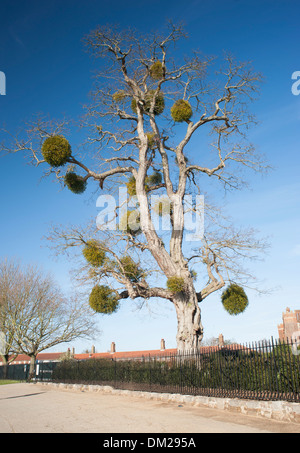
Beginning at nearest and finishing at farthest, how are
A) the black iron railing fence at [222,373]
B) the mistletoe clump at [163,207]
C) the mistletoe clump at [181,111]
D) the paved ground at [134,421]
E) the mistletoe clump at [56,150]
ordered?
the paved ground at [134,421] → the black iron railing fence at [222,373] → the mistletoe clump at [56,150] → the mistletoe clump at [163,207] → the mistletoe clump at [181,111]

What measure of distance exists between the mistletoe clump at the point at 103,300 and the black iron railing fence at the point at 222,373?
2.65 metres

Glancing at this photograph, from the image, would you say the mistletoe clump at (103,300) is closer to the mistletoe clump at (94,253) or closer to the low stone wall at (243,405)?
the mistletoe clump at (94,253)

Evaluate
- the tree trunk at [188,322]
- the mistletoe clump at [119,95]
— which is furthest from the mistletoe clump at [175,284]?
the mistletoe clump at [119,95]

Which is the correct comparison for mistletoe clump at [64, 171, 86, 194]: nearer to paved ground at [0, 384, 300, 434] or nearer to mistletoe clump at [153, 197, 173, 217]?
mistletoe clump at [153, 197, 173, 217]

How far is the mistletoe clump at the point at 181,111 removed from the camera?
631 inches

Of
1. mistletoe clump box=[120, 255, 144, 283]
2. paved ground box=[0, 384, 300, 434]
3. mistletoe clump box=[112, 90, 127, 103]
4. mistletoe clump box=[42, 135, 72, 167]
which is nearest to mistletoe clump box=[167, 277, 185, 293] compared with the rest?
mistletoe clump box=[120, 255, 144, 283]

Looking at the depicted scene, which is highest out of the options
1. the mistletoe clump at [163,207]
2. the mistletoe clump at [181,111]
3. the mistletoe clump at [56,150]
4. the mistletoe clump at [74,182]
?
the mistletoe clump at [181,111]

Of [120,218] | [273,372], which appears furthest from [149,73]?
[273,372]

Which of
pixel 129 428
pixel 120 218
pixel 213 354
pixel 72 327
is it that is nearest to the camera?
pixel 129 428

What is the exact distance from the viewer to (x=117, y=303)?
576 inches

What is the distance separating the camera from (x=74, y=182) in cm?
1595

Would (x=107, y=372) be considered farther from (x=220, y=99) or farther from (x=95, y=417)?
(x=220, y=99)
